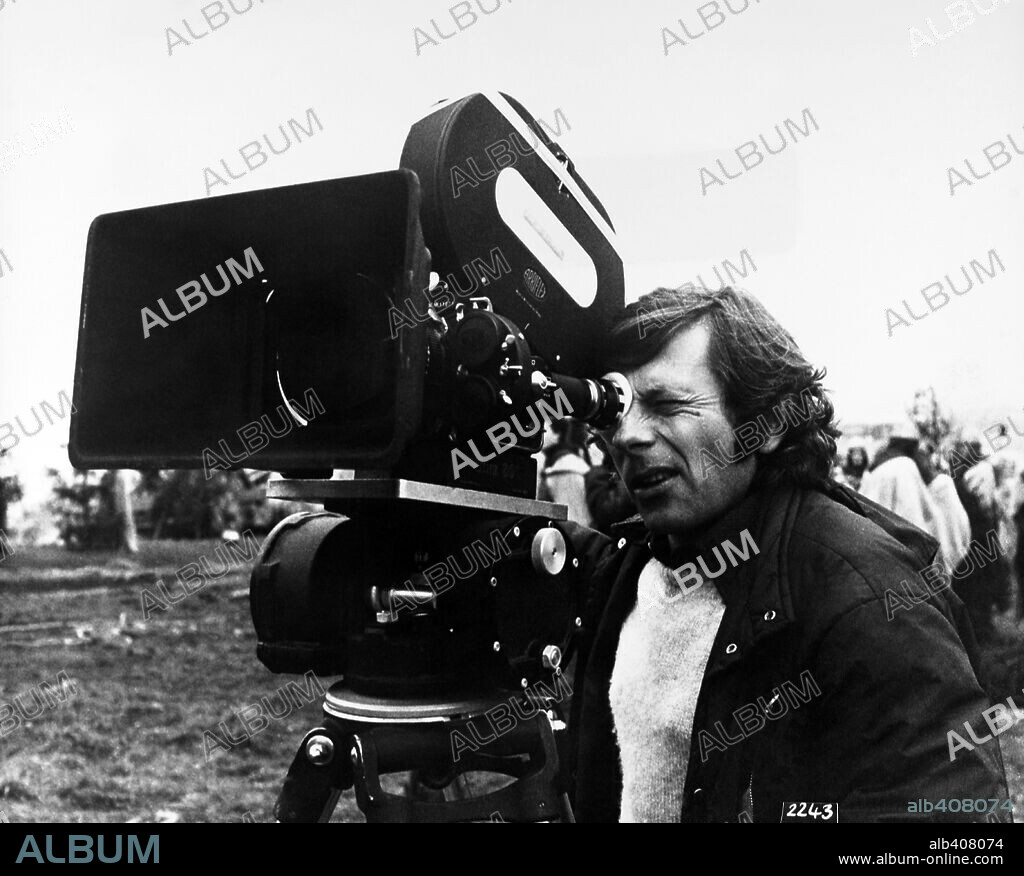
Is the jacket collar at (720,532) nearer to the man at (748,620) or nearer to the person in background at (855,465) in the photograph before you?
the man at (748,620)

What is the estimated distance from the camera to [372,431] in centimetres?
77

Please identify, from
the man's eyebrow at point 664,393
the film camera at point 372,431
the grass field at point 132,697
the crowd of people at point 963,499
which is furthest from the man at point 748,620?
the grass field at point 132,697

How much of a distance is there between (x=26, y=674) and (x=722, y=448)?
5.45 feet

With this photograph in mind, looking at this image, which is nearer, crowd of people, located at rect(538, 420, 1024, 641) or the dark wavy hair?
the dark wavy hair

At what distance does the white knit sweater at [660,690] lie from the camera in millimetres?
1130

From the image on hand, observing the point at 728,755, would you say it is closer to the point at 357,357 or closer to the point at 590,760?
the point at 590,760

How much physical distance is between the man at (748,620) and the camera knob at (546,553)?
308 millimetres

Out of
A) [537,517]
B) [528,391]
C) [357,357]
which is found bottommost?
[537,517]

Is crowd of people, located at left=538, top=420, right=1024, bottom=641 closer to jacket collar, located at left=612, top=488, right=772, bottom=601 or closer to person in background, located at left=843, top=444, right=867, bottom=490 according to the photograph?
person in background, located at left=843, top=444, right=867, bottom=490

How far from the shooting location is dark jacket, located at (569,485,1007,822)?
0.93 metres

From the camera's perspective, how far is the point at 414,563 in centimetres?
86

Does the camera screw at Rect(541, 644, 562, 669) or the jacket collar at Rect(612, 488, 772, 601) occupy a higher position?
the camera screw at Rect(541, 644, 562, 669)

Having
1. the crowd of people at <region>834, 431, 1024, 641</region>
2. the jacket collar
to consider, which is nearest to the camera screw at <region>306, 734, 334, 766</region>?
the jacket collar

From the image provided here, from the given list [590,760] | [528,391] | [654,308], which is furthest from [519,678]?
[654,308]
